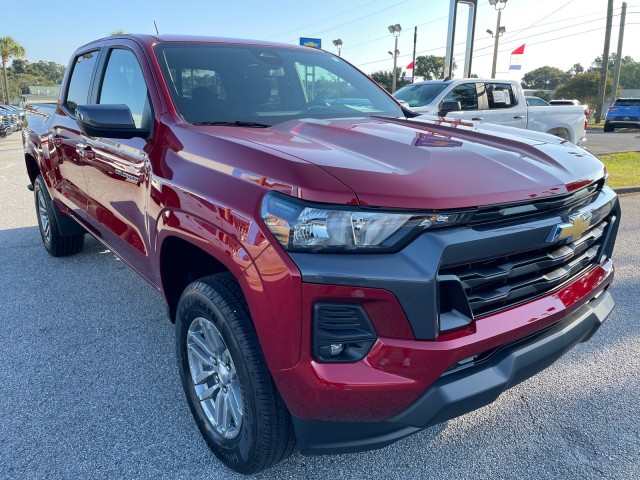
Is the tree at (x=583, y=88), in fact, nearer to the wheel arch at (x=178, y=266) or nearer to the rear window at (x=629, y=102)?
the rear window at (x=629, y=102)

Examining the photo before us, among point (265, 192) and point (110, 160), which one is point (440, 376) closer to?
point (265, 192)

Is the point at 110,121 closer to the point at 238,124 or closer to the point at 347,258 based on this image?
the point at 238,124

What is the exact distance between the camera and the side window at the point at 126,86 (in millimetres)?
2701

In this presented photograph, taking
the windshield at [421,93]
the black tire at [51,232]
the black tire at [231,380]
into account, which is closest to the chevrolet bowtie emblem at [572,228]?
the black tire at [231,380]

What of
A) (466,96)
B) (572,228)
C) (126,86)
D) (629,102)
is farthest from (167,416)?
(629,102)

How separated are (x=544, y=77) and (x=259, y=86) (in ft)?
373

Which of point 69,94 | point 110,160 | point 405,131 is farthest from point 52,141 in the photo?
point 405,131

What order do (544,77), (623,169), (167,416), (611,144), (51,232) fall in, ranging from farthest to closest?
(544,77), (611,144), (623,169), (51,232), (167,416)

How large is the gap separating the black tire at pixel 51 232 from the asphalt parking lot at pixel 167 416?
3.28ft

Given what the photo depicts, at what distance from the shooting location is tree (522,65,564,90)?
329ft

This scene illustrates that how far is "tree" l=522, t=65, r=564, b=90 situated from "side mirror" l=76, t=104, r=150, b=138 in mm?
109125

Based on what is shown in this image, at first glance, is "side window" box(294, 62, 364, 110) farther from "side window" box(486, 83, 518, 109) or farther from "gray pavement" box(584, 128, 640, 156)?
"gray pavement" box(584, 128, 640, 156)

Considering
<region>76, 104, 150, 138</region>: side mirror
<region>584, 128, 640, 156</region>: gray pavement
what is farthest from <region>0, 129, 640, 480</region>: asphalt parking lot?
<region>584, 128, 640, 156</region>: gray pavement

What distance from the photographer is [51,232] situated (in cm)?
484
